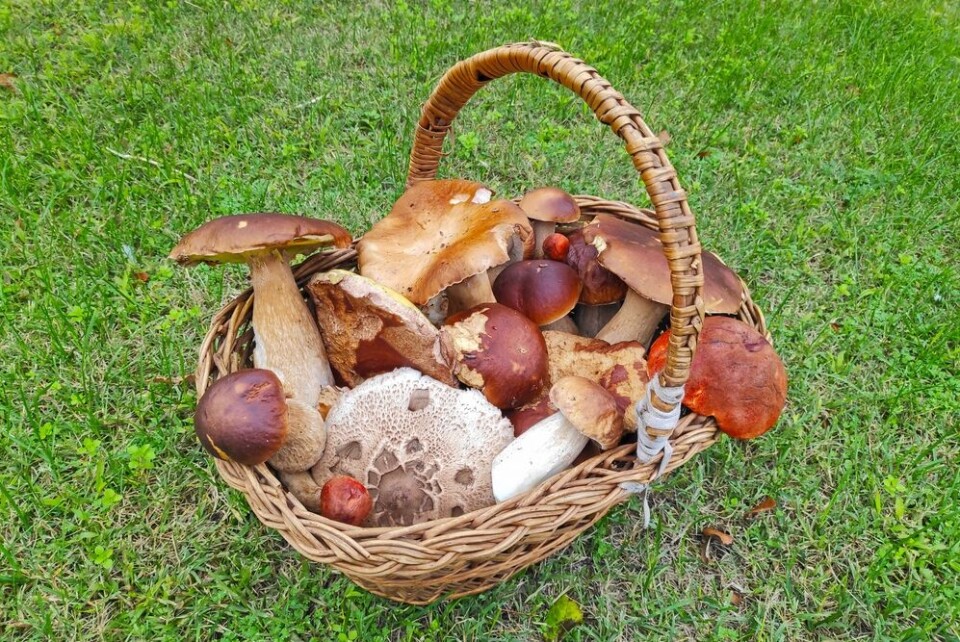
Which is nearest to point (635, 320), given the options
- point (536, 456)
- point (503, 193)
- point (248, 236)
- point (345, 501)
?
point (536, 456)

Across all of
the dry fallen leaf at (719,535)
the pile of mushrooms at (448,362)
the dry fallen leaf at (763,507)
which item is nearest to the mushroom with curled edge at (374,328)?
the pile of mushrooms at (448,362)

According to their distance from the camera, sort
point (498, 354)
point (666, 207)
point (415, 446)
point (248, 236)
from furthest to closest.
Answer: point (498, 354) < point (415, 446) < point (248, 236) < point (666, 207)

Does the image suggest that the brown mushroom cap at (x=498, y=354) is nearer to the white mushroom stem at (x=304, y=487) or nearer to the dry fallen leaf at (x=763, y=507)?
the white mushroom stem at (x=304, y=487)

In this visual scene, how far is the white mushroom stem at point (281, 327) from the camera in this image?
7.02ft

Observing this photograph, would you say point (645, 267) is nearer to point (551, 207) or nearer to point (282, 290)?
point (551, 207)

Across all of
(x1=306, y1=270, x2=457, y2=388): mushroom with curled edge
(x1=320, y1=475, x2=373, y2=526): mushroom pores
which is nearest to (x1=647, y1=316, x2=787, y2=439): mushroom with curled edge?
(x1=306, y1=270, x2=457, y2=388): mushroom with curled edge

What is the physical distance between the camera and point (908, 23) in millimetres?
5430

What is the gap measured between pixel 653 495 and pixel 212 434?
5.33ft

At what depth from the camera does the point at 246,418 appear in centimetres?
175

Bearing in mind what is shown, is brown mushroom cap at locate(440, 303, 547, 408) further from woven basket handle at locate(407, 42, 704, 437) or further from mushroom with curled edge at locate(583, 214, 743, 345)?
woven basket handle at locate(407, 42, 704, 437)

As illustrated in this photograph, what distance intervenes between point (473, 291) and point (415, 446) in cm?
67

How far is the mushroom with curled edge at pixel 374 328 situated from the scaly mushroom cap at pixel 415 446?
8 centimetres

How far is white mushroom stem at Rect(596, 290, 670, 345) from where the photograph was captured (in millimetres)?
2324

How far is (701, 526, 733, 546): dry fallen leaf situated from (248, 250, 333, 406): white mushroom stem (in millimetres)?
1532
